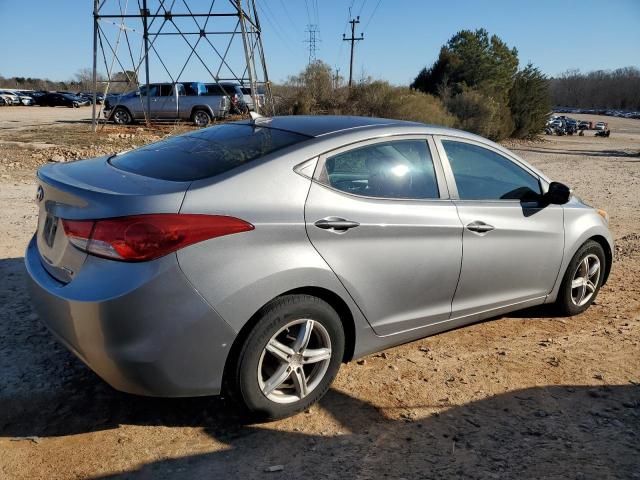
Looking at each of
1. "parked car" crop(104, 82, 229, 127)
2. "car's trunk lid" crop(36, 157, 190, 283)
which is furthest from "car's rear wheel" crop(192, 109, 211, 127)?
"car's trunk lid" crop(36, 157, 190, 283)

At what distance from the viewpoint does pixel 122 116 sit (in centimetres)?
2555

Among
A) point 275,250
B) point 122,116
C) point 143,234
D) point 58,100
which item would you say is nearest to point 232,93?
point 122,116

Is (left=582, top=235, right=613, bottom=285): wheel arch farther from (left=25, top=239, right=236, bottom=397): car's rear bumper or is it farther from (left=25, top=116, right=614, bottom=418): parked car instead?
(left=25, top=239, right=236, bottom=397): car's rear bumper

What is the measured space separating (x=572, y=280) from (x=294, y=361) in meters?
2.70

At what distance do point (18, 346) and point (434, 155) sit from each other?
9.84ft

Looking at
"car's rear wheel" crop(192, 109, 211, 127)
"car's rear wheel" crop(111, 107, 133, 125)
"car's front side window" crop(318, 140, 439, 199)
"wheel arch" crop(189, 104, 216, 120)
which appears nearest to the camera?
"car's front side window" crop(318, 140, 439, 199)

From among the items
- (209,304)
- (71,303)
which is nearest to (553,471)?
(209,304)

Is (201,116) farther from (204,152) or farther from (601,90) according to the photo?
(601,90)

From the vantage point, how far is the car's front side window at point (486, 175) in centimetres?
378

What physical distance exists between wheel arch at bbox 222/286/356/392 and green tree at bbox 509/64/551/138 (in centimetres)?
3422

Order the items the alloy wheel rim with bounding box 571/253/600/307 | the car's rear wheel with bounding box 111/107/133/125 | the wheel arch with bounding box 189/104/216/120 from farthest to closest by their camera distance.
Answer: the car's rear wheel with bounding box 111/107/133/125, the wheel arch with bounding box 189/104/216/120, the alloy wheel rim with bounding box 571/253/600/307

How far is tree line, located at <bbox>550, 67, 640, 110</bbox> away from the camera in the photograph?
525 ft

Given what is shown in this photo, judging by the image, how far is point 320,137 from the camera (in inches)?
129

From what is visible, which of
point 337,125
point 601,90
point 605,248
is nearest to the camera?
point 337,125
